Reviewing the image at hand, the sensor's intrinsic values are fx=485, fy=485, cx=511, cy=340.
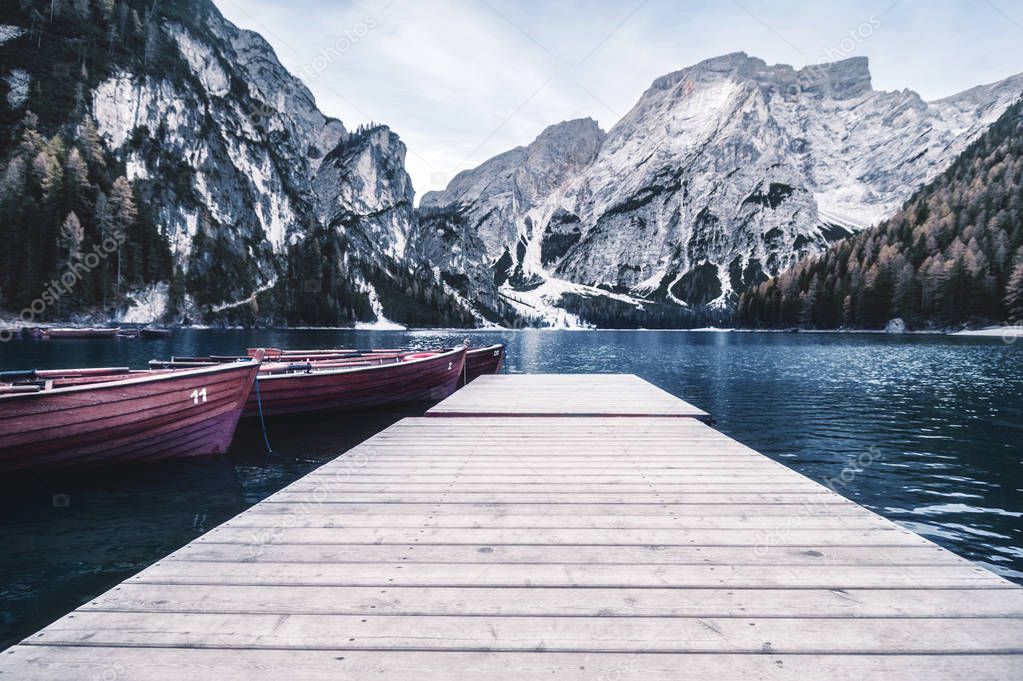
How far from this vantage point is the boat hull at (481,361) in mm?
29344

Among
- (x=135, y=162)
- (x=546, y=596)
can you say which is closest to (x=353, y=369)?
(x=546, y=596)

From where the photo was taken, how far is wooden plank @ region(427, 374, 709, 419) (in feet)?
47.2

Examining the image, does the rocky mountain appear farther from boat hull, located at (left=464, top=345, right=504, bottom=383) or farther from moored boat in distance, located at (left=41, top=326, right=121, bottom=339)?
boat hull, located at (left=464, top=345, right=504, bottom=383)

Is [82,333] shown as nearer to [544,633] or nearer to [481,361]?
[481,361]

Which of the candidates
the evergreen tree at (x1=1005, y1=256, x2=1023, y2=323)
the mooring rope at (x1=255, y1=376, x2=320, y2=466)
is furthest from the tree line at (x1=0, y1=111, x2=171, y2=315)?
the evergreen tree at (x1=1005, y1=256, x2=1023, y2=323)

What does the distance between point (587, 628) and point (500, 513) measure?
2.57 metres

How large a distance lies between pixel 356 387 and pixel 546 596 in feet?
56.4

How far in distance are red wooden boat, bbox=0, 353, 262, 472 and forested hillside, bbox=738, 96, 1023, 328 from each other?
477 feet

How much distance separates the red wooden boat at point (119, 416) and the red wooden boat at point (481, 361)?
50.4ft

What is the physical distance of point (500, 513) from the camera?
6.05 m

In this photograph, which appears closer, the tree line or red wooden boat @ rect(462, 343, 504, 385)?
red wooden boat @ rect(462, 343, 504, 385)

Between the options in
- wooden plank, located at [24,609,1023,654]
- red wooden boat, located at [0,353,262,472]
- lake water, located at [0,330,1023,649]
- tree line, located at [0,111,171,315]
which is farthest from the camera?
tree line, located at [0,111,171,315]

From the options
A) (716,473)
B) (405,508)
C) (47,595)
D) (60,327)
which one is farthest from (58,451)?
(60,327)

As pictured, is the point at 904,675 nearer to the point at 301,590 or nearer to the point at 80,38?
the point at 301,590
